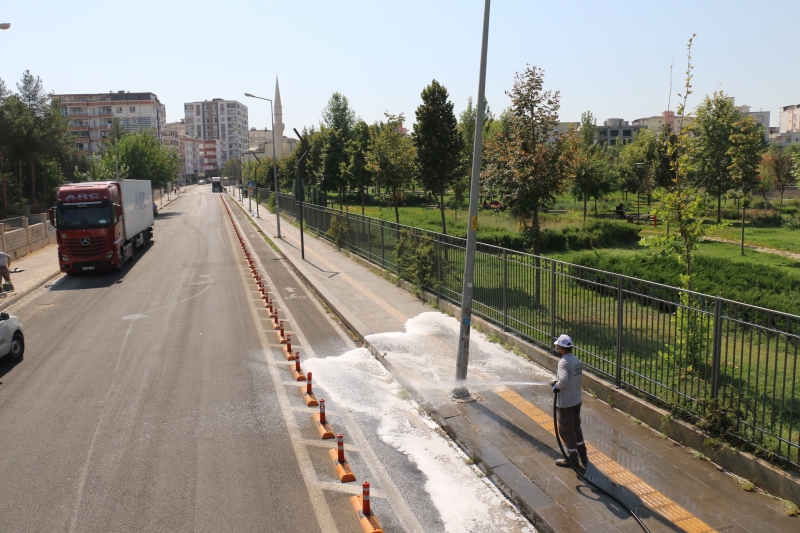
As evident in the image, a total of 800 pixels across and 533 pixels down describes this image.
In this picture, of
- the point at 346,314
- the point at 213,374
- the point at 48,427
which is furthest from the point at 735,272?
the point at 48,427

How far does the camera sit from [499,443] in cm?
787

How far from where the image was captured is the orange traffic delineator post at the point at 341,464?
279 inches

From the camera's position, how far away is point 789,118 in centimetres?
15638

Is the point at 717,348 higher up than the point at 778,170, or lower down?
lower down

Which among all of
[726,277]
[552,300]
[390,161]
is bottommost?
[726,277]

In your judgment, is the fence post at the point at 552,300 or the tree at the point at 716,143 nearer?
the fence post at the point at 552,300

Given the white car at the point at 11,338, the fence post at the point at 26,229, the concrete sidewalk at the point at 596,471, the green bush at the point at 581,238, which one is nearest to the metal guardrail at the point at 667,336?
the concrete sidewalk at the point at 596,471

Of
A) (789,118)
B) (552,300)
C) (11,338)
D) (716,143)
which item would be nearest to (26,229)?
(11,338)

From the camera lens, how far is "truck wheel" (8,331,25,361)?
12.0 meters

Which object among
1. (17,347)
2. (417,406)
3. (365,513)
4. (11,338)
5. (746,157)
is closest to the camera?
(365,513)

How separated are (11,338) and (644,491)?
1160 cm

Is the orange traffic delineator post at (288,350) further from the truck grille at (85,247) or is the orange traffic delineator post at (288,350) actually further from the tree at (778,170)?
the tree at (778,170)

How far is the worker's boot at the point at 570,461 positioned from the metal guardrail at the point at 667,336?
5.26ft

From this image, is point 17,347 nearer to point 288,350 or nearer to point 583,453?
point 288,350
